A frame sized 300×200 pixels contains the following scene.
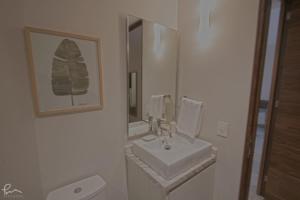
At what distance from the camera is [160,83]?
158 cm

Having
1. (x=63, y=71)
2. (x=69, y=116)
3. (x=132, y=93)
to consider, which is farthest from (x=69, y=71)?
(x=132, y=93)

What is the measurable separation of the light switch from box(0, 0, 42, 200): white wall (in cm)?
140

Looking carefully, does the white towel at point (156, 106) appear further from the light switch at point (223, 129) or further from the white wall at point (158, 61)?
the light switch at point (223, 129)

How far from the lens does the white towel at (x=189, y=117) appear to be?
141 centimetres

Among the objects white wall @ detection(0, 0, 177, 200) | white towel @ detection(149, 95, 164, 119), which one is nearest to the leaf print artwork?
white wall @ detection(0, 0, 177, 200)

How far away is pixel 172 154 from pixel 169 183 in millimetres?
260

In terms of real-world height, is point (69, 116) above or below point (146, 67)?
below

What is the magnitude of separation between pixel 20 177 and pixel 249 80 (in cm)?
168

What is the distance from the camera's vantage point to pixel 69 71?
1.08 meters

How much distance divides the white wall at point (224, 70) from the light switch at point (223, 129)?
32 mm

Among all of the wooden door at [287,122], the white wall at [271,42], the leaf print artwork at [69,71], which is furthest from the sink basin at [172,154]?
the white wall at [271,42]

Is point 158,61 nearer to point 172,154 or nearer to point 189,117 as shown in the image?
point 189,117

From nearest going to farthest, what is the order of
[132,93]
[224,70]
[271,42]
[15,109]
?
[15,109], [224,70], [132,93], [271,42]

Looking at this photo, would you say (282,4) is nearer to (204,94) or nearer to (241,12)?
(241,12)
